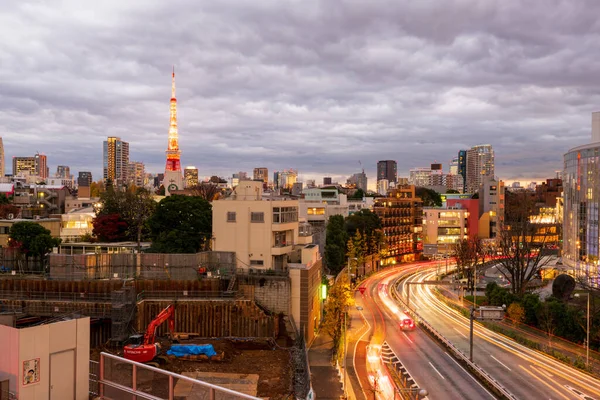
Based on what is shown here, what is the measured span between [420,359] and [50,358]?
1053 inches

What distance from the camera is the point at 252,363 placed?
94.1 ft

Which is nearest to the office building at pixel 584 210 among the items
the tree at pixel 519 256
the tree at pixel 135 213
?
the tree at pixel 519 256

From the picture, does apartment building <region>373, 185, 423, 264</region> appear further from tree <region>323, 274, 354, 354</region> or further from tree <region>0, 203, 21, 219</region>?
tree <region>0, 203, 21, 219</region>

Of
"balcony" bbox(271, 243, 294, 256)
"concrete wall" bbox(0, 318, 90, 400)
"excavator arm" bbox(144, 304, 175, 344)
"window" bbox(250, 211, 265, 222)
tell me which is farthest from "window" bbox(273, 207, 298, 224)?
"concrete wall" bbox(0, 318, 90, 400)

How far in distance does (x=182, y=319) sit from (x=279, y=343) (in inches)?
248

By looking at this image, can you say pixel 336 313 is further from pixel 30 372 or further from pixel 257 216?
pixel 30 372

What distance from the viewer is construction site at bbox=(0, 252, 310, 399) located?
2875cm

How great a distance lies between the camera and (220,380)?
77.3 ft

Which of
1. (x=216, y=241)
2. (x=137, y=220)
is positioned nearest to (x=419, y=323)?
(x=216, y=241)

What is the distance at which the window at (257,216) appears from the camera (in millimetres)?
38031

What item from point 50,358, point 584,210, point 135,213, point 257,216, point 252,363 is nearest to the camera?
point 50,358

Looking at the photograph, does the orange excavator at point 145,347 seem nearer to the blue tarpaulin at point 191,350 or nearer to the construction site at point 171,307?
the construction site at point 171,307

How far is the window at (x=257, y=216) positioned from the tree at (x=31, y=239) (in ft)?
63.6

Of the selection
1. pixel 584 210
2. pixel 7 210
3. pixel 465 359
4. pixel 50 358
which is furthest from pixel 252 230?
pixel 7 210
